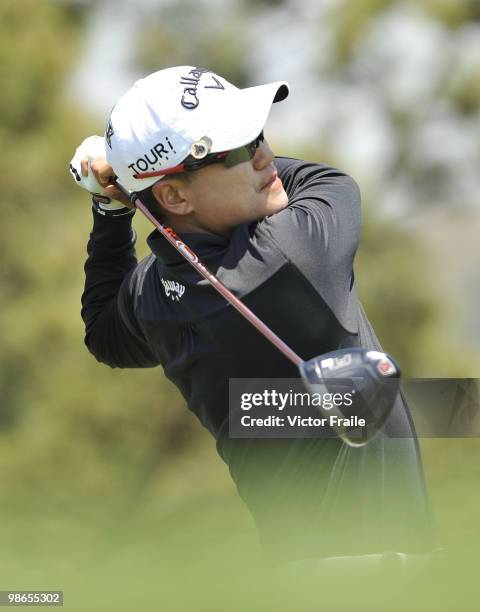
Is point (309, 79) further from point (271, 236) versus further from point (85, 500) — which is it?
point (271, 236)

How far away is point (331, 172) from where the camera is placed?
1.99 meters

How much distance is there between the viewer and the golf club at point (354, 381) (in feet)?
5.45

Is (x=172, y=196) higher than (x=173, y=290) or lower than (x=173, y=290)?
higher

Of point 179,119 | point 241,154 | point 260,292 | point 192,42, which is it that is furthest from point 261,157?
point 192,42

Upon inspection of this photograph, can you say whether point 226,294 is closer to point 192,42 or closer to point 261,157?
point 261,157

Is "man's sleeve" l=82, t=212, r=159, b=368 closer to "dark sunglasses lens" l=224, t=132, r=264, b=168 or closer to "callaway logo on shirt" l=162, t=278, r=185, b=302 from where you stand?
"callaway logo on shirt" l=162, t=278, r=185, b=302

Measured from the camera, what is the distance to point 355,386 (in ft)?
5.49

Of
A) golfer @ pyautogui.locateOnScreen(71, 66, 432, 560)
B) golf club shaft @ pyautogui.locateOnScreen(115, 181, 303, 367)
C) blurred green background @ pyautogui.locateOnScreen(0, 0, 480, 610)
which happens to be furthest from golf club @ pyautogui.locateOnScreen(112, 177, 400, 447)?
blurred green background @ pyautogui.locateOnScreen(0, 0, 480, 610)

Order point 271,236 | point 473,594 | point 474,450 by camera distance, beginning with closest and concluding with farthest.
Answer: point 473,594 → point 271,236 → point 474,450

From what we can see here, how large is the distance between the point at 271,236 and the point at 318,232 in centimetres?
8

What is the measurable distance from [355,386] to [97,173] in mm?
760

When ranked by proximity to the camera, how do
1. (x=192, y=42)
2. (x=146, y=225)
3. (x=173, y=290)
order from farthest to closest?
(x=192, y=42) < (x=146, y=225) < (x=173, y=290)

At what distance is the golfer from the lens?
1.81m

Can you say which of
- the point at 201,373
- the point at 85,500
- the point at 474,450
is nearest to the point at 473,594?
the point at 201,373
